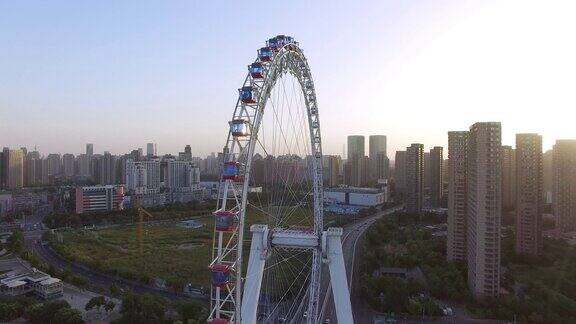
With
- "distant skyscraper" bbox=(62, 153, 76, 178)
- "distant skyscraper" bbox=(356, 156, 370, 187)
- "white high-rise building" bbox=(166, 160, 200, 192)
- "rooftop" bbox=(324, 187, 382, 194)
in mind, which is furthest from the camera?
"distant skyscraper" bbox=(62, 153, 76, 178)

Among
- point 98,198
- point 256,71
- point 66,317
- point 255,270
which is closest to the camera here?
point 256,71

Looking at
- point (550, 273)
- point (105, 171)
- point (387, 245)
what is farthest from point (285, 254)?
point (105, 171)

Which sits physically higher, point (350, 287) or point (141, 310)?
point (141, 310)

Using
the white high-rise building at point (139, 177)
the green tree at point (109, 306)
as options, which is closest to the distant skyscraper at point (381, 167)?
the white high-rise building at point (139, 177)

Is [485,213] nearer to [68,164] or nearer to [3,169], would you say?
[3,169]

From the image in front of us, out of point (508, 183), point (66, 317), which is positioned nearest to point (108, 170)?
point (508, 183)

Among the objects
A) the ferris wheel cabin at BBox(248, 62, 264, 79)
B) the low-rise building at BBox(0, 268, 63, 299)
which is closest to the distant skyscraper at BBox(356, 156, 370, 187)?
the low-rise building at BBox(0, 268, 63, 299)

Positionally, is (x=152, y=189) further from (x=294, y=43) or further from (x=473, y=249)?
(x=294, y=43)

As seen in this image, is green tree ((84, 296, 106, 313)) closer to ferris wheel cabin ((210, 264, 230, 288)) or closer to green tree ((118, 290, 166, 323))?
green tree ((118, 290, 166, 323))
